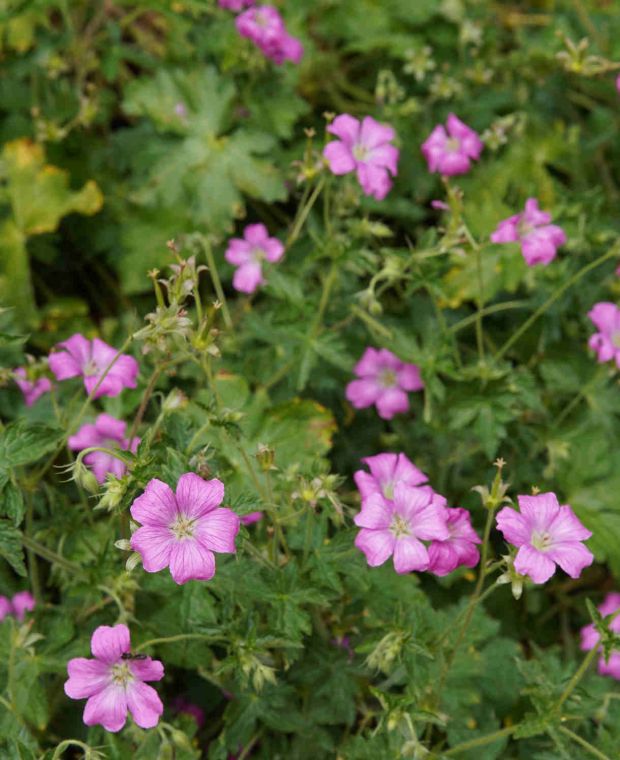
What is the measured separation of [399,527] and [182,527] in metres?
0.47

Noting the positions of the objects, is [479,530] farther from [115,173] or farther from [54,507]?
[115,173]

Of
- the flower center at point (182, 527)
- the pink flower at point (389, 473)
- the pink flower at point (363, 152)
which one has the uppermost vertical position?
the pink flower at point (363, 152)

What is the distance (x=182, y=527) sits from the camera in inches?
69.3

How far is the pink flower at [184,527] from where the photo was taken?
5.67 feet

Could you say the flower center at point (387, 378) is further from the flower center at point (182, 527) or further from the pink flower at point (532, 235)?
the flower center at point (182, 527)

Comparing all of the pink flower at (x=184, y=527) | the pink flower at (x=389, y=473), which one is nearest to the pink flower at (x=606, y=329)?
the pink flower at (x=389, y=473)

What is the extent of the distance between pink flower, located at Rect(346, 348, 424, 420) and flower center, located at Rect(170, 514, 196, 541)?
3.88 ft

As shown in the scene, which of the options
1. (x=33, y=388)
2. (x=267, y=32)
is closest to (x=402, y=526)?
(x=33, y=388)

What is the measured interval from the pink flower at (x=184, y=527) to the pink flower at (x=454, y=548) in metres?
0.45

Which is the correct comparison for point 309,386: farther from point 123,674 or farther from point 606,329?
point 123,674

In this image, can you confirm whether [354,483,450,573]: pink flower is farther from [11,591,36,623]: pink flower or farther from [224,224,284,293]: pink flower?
[224,224,284,293]: pink flower

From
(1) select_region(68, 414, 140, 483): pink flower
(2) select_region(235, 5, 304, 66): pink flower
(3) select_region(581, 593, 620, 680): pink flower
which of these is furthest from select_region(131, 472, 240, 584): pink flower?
(2) select_region(235, 5, 304, 66): pink flower

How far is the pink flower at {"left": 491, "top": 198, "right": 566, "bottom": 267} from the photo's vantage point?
2.58 metres

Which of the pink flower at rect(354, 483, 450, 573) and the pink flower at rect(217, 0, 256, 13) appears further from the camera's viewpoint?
the pink flower at rect(217, 0, 256, 13)
